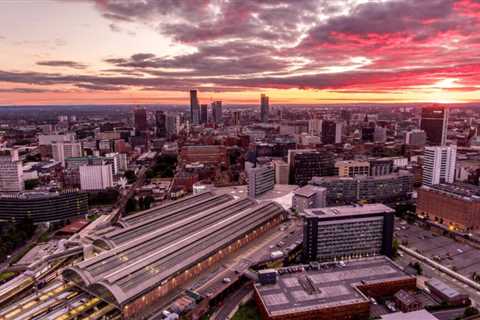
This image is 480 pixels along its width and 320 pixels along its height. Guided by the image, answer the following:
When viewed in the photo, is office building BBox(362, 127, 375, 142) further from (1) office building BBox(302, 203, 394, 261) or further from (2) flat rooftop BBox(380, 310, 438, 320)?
(2) flat rooftop BBox(380, 310, 438, 320)

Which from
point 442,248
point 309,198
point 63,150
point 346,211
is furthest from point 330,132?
point 63,150

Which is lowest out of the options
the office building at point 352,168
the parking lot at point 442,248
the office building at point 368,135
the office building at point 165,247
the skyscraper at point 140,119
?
the parking lot at point 442,248

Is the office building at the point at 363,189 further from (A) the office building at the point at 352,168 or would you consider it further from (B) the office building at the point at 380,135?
(B) the office building at the point at 380,135

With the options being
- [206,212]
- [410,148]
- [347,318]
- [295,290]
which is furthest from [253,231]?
[410,148]

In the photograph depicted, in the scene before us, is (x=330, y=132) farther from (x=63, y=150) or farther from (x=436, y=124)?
(x=63, y=150)

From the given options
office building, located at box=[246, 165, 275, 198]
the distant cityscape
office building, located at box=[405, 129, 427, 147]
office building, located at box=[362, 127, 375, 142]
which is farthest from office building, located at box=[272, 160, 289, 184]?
office building, located at box=[362, 127, 375, 142]

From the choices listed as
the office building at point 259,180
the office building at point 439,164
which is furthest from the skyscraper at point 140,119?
the office building at point 439,164
